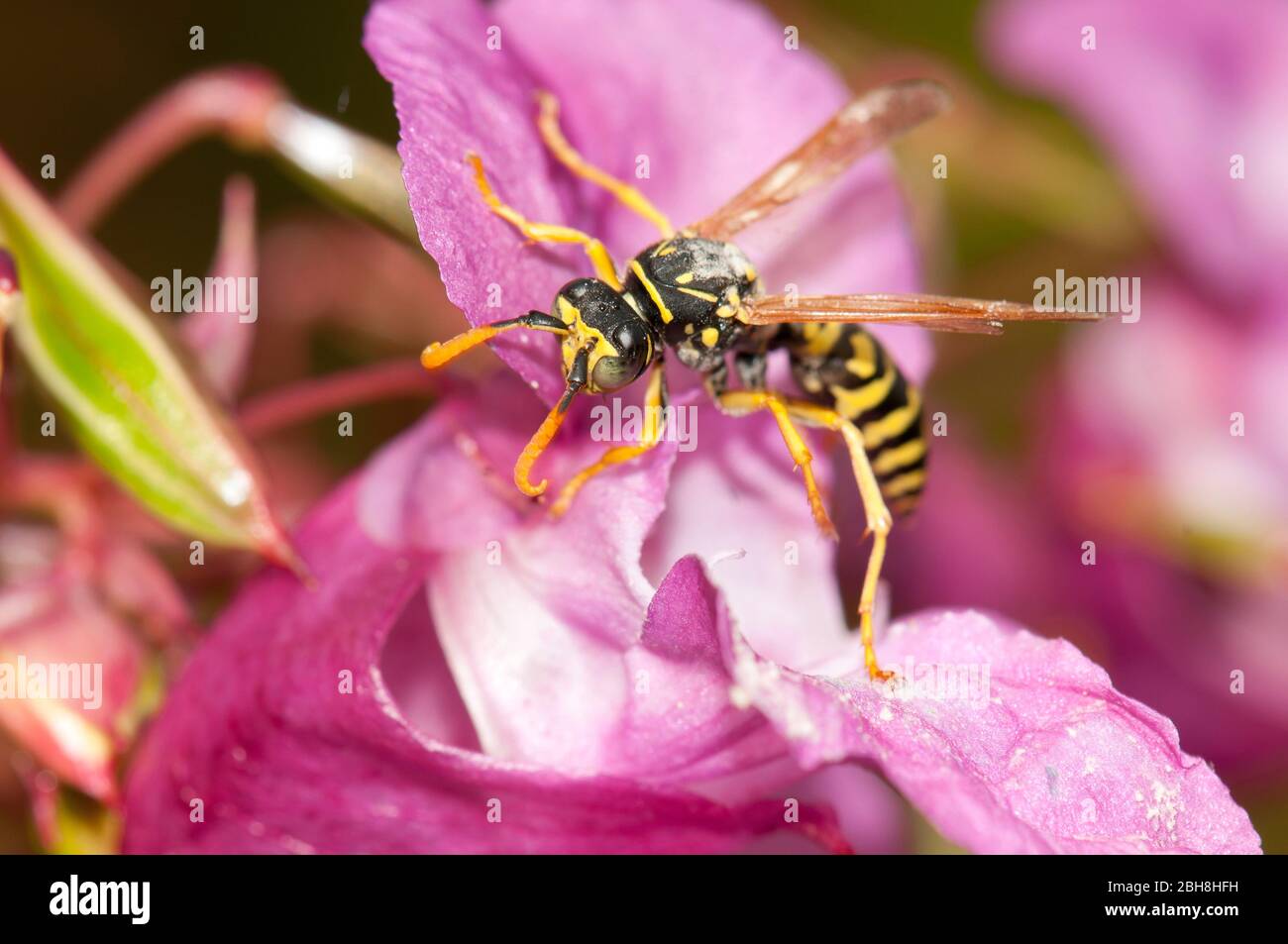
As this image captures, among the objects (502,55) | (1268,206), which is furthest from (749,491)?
(1268,206)

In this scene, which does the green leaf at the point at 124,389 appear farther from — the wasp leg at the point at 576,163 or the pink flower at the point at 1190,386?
the pink flower at the point at 1190,386

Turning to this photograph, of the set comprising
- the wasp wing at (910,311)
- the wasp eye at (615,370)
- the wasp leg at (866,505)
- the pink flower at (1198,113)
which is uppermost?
the pink flower at (1198,113)

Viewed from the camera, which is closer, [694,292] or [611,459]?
[611,459]

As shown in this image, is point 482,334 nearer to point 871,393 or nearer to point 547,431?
point 547,431

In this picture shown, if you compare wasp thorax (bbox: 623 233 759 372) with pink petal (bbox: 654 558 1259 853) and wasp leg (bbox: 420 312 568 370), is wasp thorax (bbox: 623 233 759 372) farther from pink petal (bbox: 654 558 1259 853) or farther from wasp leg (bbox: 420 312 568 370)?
pink petal (bbox: 654 558 1259 853)

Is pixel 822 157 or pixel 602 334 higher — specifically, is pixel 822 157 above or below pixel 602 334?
above

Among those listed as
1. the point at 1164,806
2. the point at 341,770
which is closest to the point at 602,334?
the point at 341,770

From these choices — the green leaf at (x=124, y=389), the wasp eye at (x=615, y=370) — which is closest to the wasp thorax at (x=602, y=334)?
the wasp eye at (x=615, y=370)
